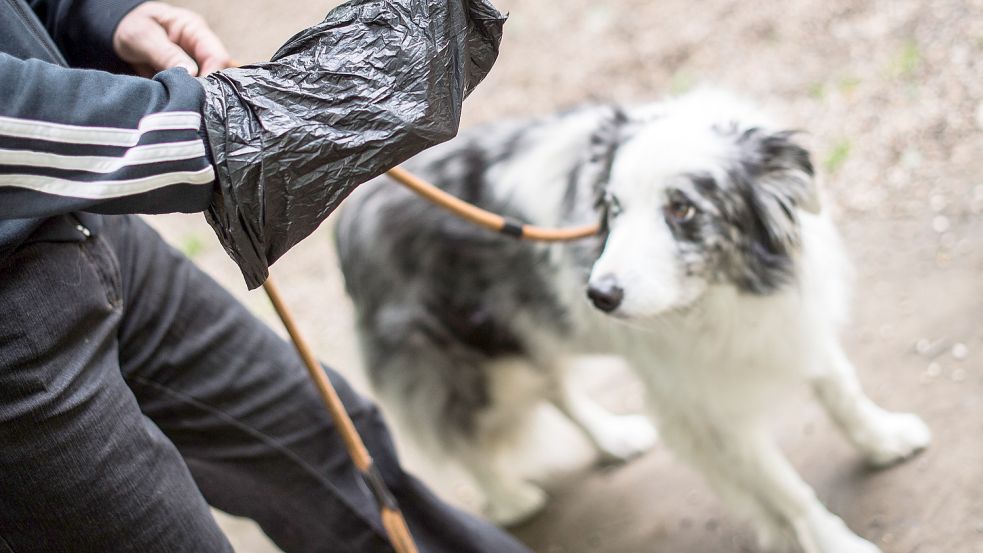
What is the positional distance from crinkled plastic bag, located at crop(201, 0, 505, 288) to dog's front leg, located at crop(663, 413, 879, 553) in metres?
1.39

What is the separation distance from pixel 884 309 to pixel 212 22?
17.9 ft

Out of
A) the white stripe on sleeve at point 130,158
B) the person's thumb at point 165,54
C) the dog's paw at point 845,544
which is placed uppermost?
the person's thumb at point 165,54

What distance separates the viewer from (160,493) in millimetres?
1443

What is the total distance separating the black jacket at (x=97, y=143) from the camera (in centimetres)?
115

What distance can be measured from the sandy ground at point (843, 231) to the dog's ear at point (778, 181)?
850 mm

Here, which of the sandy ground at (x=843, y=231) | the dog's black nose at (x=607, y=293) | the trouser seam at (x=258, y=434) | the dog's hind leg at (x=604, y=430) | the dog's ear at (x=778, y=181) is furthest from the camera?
the dog's hind leg at (x=604, y=430)

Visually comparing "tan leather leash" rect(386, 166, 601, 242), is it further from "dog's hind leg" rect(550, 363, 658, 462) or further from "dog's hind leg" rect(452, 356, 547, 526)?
"dog's hind leg" rect(550, 363, 658, 462)

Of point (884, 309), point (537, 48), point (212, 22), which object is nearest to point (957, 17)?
point (884, 309)

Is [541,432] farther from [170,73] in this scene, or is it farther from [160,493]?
[170,73]

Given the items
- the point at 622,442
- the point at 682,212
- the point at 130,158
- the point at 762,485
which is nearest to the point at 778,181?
the point at 682,212

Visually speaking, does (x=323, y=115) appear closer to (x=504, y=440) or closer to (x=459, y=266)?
(x=459, y=266)

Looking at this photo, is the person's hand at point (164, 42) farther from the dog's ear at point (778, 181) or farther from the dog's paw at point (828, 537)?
the dog's paw at point (828, 537)

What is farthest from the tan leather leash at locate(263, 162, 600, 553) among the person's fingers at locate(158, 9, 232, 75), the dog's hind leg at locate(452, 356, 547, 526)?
the dog's hind leg at locate(452, 356, 547, 526)

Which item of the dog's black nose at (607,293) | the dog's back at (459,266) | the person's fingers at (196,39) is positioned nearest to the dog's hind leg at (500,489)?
the dog's back at (459,266)
